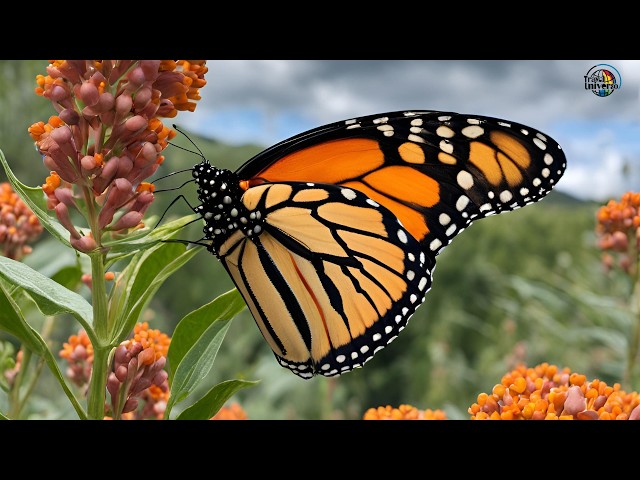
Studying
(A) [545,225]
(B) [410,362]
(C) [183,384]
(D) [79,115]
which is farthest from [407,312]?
(A) [545,225]

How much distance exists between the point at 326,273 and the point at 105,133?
0.99m

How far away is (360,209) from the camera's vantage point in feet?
6.26

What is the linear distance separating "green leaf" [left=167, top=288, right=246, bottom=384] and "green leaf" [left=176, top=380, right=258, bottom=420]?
14 cm

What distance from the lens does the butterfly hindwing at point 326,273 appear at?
71.0 inches

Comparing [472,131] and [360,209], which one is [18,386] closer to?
[360,209]

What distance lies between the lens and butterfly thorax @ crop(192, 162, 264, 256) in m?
1.74

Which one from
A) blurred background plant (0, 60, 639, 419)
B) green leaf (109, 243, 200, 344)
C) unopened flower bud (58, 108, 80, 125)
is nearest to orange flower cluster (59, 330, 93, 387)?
green leaf (109, 243, 200, 344)

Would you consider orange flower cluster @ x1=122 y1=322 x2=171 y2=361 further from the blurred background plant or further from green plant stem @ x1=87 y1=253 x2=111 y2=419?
the blurred background plant

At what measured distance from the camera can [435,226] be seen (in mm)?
1883

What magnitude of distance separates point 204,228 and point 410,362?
17.0 feet

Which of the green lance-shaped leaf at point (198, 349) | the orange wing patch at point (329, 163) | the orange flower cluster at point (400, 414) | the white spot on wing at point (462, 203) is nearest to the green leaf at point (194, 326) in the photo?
the green lance-shaped leaf at point (198, 349)

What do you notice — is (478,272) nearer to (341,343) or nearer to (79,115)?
(341,343)

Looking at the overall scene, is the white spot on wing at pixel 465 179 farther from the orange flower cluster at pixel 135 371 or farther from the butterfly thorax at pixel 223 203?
the orange flower cluster at pixel 135 371

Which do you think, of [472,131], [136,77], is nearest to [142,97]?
[136,77]
